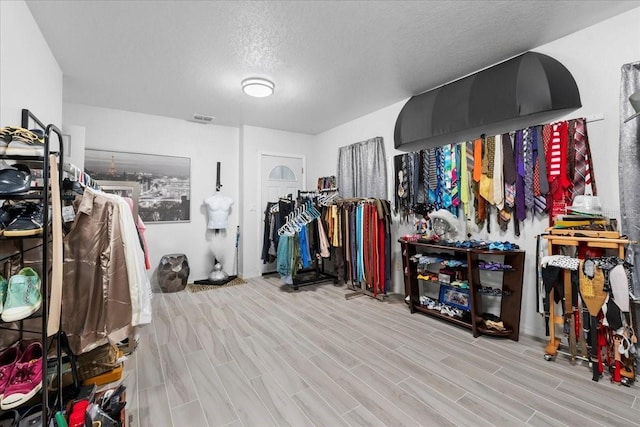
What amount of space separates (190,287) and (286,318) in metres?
2.05

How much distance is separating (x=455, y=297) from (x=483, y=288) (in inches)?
15.2

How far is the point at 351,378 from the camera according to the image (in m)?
1.95

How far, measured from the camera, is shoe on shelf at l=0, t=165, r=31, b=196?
1063 mm

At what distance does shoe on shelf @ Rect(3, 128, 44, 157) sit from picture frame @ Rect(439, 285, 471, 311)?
3.32 meters

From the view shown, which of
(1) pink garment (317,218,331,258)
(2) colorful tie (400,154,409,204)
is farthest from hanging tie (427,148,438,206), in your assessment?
(1) pink garment (317,218,331,258)

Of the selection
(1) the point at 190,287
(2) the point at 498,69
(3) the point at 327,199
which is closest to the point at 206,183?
(1) the point at 190,287

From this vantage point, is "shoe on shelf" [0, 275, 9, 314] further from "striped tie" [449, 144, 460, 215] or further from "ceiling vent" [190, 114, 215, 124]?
"ceiling vent" [190, 114, 215, 124]

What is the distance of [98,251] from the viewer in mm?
1667

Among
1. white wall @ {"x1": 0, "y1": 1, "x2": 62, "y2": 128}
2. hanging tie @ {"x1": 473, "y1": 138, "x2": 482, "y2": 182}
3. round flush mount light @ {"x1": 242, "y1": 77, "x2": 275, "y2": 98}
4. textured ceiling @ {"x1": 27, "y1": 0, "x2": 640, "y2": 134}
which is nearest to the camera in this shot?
white wall @ {"x1": 0, "y1": 1, "x2": 62, "y2": 128}

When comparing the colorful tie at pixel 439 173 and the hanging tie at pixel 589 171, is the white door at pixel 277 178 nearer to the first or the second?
the colorful tie at pixel 439 173

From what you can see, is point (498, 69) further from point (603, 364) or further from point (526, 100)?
point (603, 364)

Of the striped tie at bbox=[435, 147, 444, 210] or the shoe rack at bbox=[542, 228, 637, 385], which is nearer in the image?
the shoe rack at bbox=[542, 228, 637, 385]

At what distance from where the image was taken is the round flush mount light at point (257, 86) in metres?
3.01

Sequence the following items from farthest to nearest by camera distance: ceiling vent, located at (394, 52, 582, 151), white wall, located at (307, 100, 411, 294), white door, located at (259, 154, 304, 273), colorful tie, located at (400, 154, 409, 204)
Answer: white door, located at (259, 154, 304, 273) → white wall, located at (307, 100, 411, 294) → colorful tie, located at (400, 154, 409, 204) → ceiling vent, located at (394, 52, 582, 151)
